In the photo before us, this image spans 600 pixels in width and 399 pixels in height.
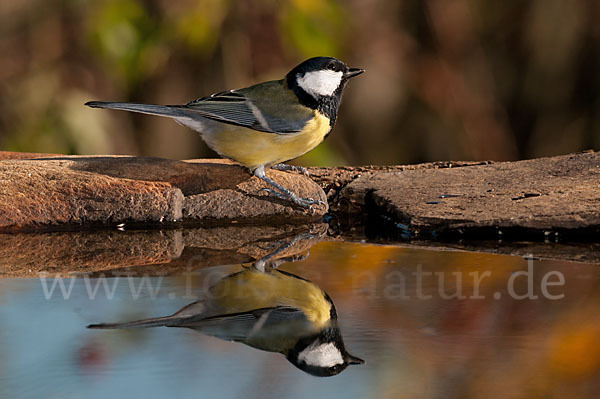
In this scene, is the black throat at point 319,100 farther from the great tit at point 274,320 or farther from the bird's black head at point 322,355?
the bird's black head at point 322,355

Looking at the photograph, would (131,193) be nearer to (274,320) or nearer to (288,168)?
(288,168)

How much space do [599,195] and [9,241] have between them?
1538mm

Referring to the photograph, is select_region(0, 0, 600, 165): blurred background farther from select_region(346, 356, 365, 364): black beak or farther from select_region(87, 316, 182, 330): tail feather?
select_region(346, 356, 365, 364): black beak

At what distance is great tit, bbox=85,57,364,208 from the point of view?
9.37ft

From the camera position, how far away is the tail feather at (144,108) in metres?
2.83

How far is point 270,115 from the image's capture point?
9.45ft

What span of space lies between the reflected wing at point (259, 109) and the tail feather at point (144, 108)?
3 cm

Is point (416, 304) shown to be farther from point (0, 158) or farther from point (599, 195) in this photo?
point (0, 158)

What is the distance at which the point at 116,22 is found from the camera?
3688mm

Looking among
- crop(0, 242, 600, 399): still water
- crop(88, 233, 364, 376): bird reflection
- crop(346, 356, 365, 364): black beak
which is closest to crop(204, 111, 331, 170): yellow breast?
crop(0, 242, 600, 399): still water

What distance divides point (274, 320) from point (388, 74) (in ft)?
10.1

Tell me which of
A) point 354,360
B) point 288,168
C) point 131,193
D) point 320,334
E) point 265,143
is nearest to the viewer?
point 354,360

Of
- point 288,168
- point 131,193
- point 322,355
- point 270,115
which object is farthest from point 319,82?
point 322,355

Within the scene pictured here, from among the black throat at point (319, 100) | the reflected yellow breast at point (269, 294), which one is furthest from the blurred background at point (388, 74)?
the reflected yellow breast at point (269, 294)
